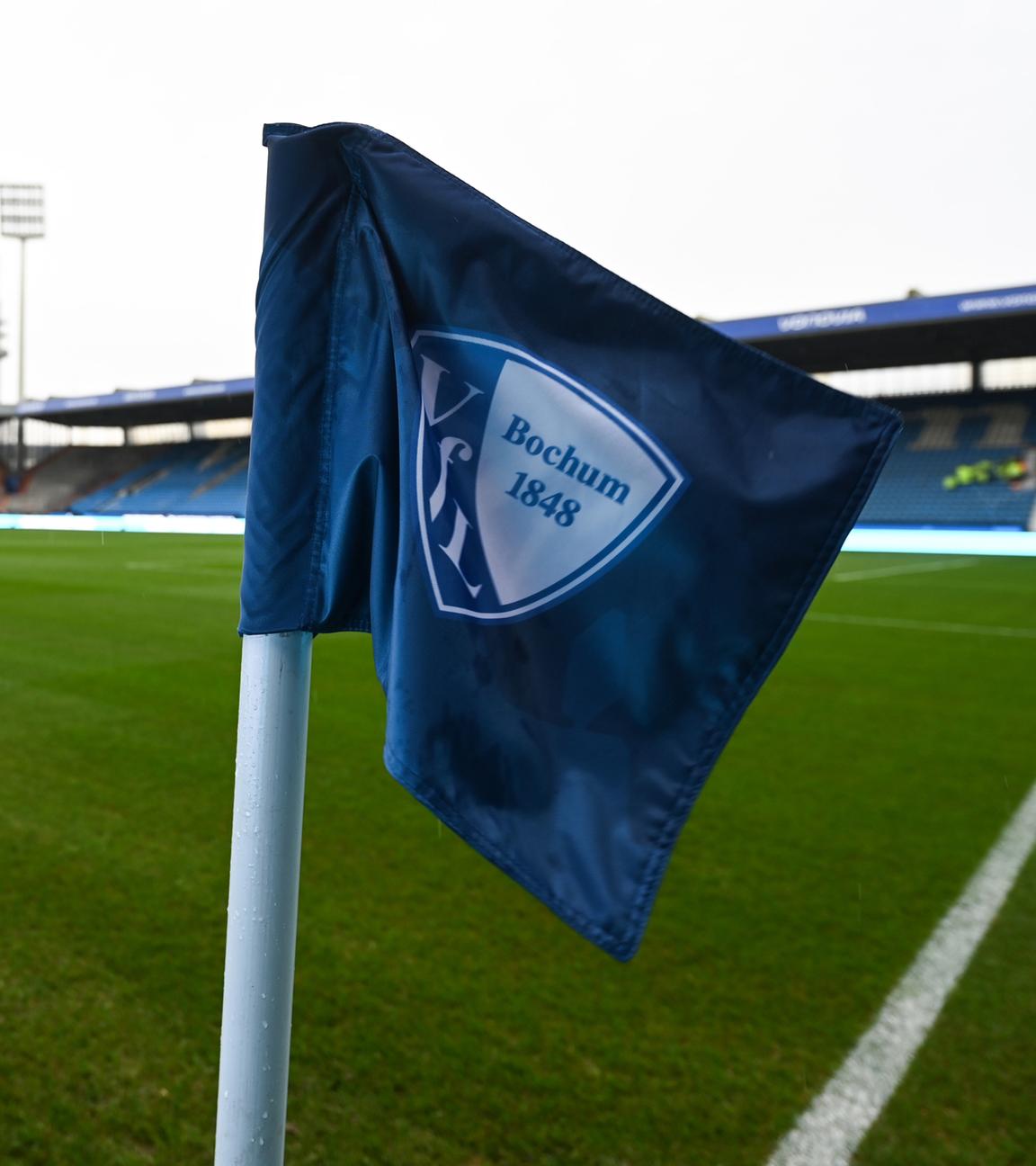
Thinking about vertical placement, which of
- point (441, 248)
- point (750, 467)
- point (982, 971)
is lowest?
point (982, 971)

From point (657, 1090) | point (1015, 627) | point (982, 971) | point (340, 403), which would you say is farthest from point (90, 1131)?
point (1015, 627)

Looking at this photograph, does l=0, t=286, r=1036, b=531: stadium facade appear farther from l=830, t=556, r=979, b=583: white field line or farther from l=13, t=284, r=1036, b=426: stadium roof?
l=830, t=556, r=979, b=583: white field line

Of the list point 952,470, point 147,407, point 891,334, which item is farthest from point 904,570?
point 147,407

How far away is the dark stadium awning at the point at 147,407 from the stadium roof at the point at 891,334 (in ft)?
0.25

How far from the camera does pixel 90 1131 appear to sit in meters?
1.51

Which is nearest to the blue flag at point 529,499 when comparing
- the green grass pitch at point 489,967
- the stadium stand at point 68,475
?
the green grass pitch at point 489,967

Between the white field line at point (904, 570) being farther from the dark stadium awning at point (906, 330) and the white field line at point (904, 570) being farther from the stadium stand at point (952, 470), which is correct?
the stadium stand at point (952, 470)

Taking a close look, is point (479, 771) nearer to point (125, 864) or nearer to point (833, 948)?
→ point (833, 948)

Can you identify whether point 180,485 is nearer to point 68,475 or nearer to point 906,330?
point 68,475

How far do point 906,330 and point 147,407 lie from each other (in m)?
26.5

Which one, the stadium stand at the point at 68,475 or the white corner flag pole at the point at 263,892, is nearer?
the white corner flag pole at the point at 263,892

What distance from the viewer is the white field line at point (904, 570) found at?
12742mm

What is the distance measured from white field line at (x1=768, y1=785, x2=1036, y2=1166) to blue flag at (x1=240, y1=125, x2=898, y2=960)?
936 millimetres

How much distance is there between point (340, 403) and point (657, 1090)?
1324 millimetres
